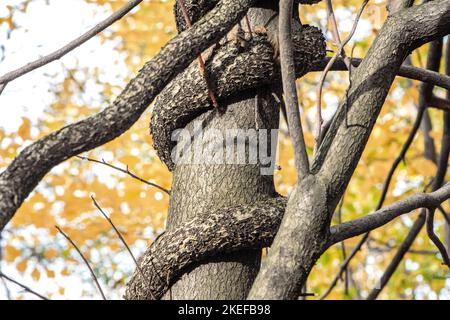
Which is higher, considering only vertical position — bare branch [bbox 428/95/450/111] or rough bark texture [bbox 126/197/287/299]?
bare branch [bbox 428/95/450/111]

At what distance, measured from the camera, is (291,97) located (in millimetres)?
1113

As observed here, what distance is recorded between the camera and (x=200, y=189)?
1317mm

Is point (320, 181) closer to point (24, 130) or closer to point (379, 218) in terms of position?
point (379, 218)

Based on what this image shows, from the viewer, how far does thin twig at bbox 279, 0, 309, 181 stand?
3.60 ft

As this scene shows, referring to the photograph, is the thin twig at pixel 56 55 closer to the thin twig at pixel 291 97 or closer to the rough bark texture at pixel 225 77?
the rough bark texture at pixel 225 77

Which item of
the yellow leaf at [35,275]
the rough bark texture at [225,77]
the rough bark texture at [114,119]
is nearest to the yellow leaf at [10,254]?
the yellow leaf at [35,275]

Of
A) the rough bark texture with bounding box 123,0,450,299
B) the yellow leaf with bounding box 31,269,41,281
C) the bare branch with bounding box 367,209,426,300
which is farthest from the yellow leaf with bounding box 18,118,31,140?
the rough bark texture with bounding box 123,0,450,299

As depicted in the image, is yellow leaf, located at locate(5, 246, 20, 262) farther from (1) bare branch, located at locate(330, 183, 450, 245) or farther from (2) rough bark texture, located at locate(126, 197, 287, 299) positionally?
(1) bare branch, located at locate(330, 183, 450, 245)

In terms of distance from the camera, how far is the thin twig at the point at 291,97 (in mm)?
1097

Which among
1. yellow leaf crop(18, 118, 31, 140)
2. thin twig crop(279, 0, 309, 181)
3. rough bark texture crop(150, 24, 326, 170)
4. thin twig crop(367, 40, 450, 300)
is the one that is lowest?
thin twig crop(279, 0, 309, 181)

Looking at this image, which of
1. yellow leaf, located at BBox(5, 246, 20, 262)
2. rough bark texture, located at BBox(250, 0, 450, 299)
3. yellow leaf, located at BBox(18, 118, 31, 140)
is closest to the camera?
rough bark texture, located at BBox(250, 0, 450, 299)

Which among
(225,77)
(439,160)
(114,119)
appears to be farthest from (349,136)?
(439,160)

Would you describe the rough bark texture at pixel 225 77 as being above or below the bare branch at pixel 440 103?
below
